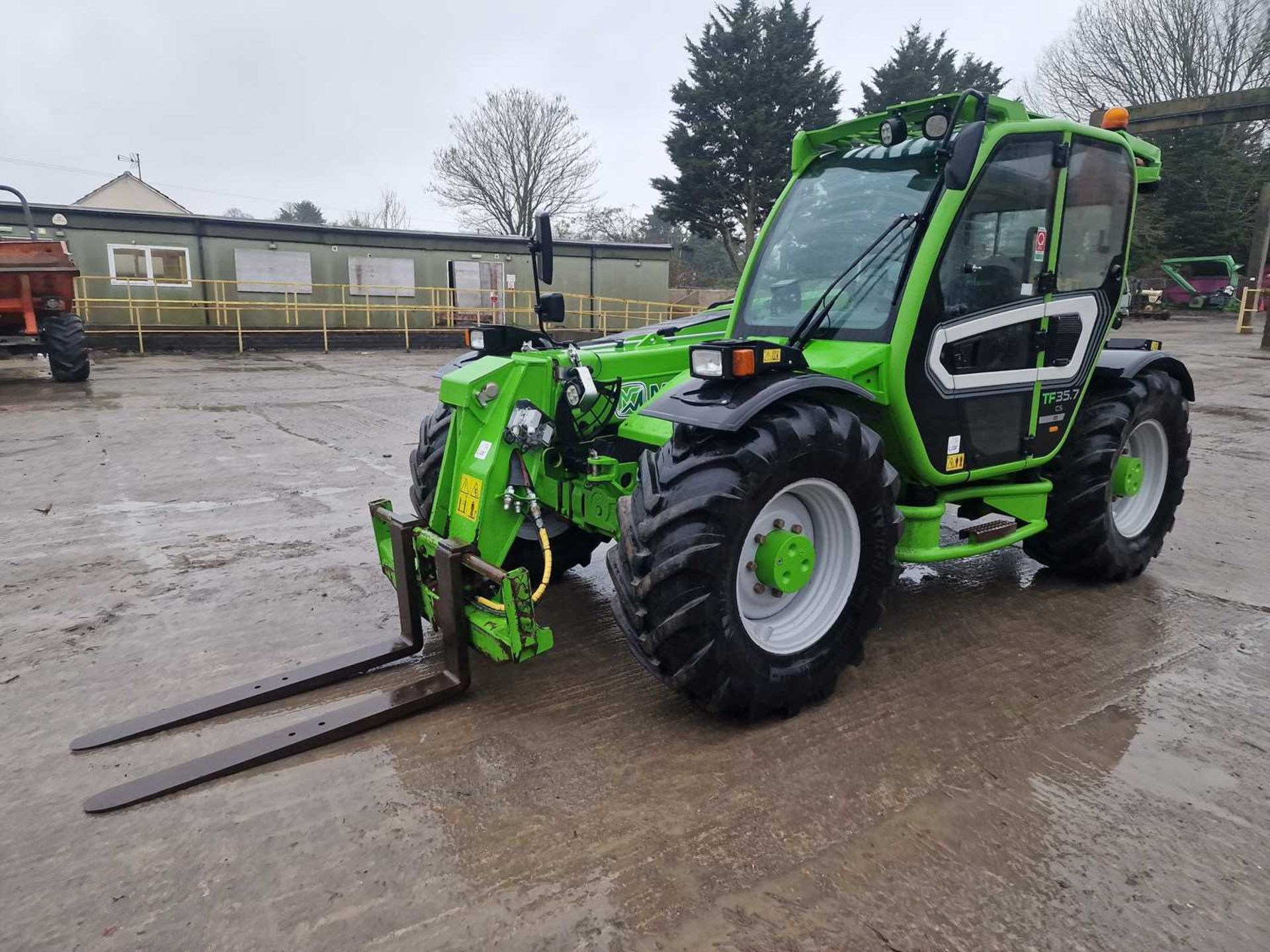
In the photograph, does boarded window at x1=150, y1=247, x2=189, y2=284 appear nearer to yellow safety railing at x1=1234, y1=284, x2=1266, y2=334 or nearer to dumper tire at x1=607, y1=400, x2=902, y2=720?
dumper tire at x1=607, y1=400, x2=902, y2=720

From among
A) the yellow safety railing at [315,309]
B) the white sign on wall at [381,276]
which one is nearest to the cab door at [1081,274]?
the yellow safety railing at [315,309]

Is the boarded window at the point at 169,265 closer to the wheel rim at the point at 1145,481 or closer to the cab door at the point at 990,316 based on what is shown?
the cab door at the point at 990,316

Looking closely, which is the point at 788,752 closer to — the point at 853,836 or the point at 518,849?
the point at 853,836

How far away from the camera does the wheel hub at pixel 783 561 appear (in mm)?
3180

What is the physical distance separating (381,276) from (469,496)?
22.1m

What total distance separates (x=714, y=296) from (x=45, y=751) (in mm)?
28456

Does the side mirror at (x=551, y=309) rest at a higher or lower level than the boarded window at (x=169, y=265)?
lower

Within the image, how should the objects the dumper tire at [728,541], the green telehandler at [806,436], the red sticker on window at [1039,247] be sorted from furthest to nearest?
1. the red sticker on window at [1039,247]
2. the green telehandler at [806,436]
3. the dumper tire at [728,541]

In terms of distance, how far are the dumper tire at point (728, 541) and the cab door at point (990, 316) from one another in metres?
0.57

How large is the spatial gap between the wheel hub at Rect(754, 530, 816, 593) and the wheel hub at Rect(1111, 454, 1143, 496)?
8.09 feet

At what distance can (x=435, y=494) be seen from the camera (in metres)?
3.76

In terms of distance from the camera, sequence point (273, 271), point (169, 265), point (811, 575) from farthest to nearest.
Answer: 1. point (273, 271)
2. point (169, 265)
3. point (811, 575)

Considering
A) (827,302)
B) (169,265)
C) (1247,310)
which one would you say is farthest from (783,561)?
(1247,310)

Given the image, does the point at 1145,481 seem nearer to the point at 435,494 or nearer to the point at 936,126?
the point at 936,126
